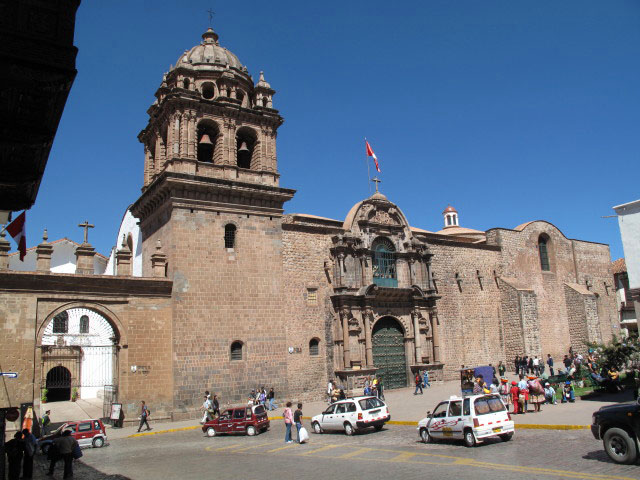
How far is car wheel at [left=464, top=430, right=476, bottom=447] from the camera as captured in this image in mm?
12492

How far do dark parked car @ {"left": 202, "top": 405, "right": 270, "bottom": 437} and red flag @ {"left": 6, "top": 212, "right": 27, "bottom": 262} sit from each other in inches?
308

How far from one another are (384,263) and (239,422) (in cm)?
1337

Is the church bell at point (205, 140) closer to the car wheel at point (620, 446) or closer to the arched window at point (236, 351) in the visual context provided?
the arched window at point (236, 351)

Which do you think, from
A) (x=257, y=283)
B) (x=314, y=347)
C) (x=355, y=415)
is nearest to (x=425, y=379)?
(x=314, y=347)

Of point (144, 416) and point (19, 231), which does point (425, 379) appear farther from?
point (19, 231)

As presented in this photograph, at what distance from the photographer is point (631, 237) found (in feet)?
59.4

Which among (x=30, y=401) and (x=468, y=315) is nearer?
(x=30, y=401)

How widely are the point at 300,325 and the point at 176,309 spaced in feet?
19.9

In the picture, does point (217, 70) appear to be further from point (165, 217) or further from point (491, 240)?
point (491, 240)

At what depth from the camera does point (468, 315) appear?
30.6 m

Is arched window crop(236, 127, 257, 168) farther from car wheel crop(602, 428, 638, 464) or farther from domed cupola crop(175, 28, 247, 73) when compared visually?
car wheel crop(602, 428, 638, 464)

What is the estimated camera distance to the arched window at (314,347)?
81.5 ft

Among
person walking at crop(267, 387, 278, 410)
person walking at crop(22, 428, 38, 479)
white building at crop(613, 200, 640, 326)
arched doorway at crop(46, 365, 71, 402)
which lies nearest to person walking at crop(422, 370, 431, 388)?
person walking at crop(267, 387, 278, 410)

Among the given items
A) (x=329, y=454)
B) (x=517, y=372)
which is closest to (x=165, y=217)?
(x=329, y=454)
